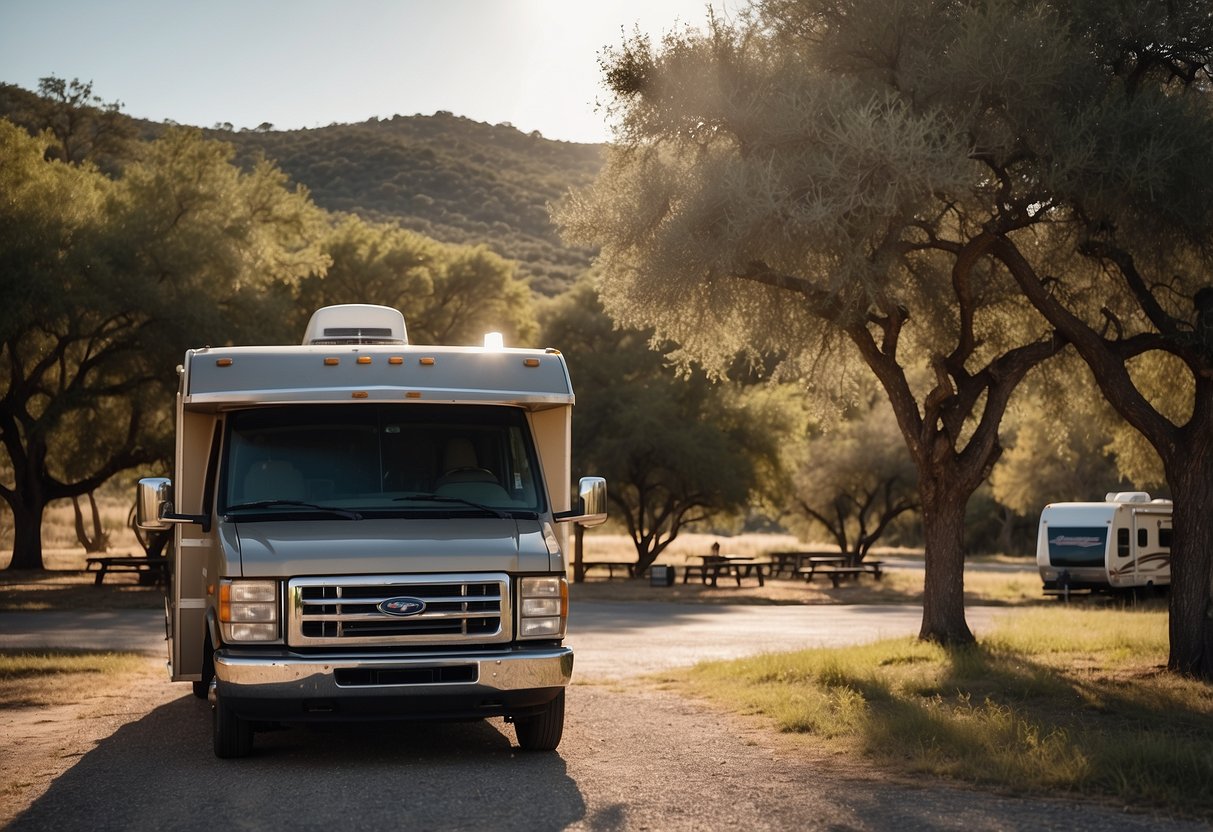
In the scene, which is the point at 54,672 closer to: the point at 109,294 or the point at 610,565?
the point at 109,294

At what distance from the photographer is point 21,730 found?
11461 mm

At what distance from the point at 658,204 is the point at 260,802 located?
33.2ft

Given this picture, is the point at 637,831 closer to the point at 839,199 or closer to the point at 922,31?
the point at 839,199

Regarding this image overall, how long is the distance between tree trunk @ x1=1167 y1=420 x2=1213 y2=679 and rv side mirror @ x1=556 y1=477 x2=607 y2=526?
25.5 feet

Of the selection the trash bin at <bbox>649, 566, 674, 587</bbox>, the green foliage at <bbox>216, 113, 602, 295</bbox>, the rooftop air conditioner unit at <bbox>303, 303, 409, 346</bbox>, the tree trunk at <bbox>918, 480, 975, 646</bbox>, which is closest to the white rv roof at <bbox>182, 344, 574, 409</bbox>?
the rooftop air conditioner unit at <bbox>303, 303, 409, 346</bbox>

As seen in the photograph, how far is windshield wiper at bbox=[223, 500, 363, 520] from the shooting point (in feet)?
31.2

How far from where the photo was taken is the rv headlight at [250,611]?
29.3 ft

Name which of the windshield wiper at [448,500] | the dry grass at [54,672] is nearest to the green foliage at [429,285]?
the dry grass at [54,672]

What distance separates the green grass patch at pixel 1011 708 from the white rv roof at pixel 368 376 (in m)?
3.50

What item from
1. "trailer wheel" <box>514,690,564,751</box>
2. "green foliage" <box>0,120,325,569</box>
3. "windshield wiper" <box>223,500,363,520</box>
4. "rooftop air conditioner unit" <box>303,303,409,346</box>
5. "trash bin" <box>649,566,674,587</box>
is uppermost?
"green foliage" <box>0,120,325,569</box>

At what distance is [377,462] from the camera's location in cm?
998

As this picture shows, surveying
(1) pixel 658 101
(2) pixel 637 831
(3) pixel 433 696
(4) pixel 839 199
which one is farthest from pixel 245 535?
(1) pixel 658 101

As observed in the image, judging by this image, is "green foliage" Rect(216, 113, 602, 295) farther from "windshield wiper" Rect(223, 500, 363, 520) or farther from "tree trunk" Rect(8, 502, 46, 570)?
"windshield wiper" Rect(223, 500, 363, 520)

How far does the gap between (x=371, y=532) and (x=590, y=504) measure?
5.13 feet
